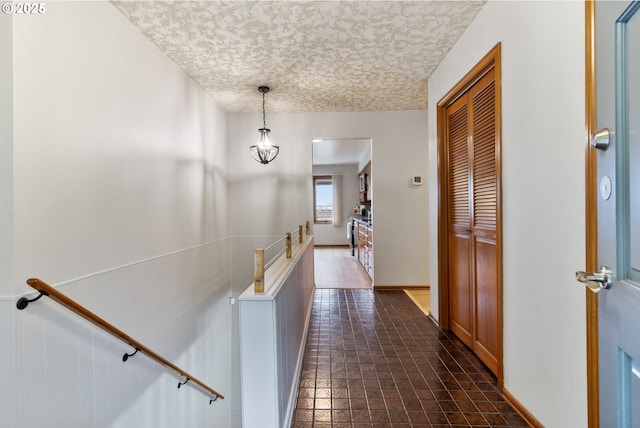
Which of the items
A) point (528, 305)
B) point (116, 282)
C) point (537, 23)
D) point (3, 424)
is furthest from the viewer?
point (116, 282)

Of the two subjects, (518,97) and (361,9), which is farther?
(361,9)

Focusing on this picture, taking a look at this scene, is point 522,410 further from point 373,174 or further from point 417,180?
point 373,174

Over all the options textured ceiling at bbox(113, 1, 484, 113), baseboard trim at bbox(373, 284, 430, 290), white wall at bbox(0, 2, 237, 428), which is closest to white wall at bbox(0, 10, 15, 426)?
white wall at bbox(0, 2, 237, 428)

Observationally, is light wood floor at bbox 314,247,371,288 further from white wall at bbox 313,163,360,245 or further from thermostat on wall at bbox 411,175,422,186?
white wall at bbox 313,163,360,245

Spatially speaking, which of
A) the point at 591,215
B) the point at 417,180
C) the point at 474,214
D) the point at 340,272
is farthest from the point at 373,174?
the point at 591,215

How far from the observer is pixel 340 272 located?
554 cm

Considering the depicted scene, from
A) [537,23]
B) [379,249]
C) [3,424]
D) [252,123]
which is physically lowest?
[3,424]

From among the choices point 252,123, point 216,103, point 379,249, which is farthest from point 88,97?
point 379,249

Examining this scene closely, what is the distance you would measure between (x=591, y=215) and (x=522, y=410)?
1.20m

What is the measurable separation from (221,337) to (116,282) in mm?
→ 2106

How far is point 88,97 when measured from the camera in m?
1.75

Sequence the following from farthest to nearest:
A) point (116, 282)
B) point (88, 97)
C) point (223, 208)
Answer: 1. point (223, 208)
2. point (116, 282)
3. point (88, 97)

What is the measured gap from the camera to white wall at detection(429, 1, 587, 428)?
4.11 ft

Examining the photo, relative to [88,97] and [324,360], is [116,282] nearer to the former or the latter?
[88,97]
